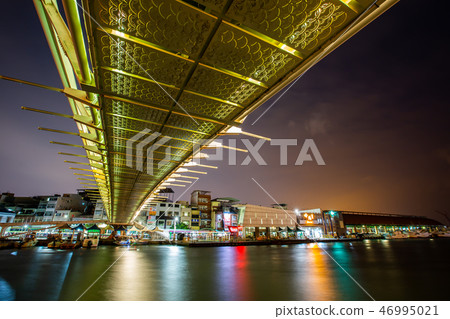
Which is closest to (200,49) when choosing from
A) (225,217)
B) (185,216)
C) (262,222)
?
(225,217)

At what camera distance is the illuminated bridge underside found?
2.38 metres

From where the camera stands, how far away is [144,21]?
254cm

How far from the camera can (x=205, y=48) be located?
9.62ft

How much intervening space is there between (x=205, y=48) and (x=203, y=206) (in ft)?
157

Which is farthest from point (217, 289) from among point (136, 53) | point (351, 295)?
point (136, 53)

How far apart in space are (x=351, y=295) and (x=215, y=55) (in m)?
6.39

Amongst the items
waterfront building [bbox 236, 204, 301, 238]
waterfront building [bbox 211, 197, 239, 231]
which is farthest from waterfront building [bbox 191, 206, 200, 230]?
waterfront building [bbox 236, 204, 301, 238]

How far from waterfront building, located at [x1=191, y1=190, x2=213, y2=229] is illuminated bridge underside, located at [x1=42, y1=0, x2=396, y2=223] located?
A: 148 ft

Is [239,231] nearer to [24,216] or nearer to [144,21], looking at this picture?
[144,21]

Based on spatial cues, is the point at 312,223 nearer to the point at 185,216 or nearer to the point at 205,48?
the point at 185,216

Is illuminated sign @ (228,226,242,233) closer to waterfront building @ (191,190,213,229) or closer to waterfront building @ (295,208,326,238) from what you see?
waterfront building @ (191,190,213,229)

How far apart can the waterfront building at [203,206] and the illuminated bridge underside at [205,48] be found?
45227mm

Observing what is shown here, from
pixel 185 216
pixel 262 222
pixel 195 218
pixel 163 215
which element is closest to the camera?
pixel 262 222

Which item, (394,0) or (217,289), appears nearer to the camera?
(394,0)
